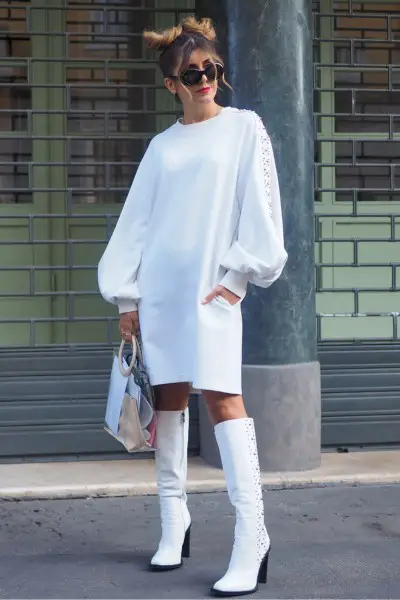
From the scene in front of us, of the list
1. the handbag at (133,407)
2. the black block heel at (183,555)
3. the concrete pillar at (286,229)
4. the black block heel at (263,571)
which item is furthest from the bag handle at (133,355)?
the concrete pillar at (286,229)

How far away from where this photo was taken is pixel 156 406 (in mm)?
4121

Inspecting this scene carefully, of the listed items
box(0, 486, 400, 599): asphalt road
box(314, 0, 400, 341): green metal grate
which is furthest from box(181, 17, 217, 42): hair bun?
box(314, 0, 400, 341): green metal grate

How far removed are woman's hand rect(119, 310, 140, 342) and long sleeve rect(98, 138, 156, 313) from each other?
2 cm

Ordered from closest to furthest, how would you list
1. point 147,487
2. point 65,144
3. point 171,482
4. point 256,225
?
point 256,225, point 171,482, point 147,487, point 65,144

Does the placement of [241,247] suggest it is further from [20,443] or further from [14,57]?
[14,57]

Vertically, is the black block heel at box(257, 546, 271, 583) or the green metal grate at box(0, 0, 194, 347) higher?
the green metal grate at box(0, 0, 194, 347)

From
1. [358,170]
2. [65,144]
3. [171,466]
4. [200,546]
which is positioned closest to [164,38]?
[171,466]

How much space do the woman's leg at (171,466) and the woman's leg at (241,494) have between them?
8.6 inches

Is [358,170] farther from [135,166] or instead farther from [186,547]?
[186,547]

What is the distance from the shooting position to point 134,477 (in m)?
5.98

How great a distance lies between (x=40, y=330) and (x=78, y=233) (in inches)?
28.6

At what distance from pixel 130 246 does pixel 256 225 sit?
553 mm

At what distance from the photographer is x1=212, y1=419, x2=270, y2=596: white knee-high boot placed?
12.7 feet

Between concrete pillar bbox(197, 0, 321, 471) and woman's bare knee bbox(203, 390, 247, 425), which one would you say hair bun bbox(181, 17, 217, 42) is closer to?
woman's bare knee bbox(203, 390, 247, 425)
